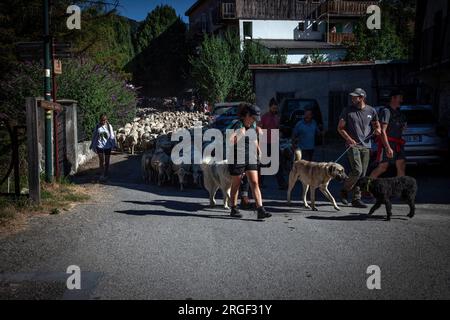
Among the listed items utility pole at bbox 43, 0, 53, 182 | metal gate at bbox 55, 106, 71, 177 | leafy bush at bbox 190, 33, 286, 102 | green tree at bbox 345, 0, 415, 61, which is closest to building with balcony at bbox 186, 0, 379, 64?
leafy bush at bbox 190, 33, 286, 102

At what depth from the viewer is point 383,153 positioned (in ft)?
28.8

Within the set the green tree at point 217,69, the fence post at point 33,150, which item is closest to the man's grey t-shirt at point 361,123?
the fence post at point 33,150

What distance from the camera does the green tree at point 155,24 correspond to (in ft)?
203

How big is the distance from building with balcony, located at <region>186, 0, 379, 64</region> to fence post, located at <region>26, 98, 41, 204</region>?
124ft

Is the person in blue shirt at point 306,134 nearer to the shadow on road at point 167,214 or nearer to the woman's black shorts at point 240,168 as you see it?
the woman's black shorts at point 240,168

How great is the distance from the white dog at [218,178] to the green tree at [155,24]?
5542cm

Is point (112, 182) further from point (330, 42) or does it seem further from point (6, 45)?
point (330, 42)

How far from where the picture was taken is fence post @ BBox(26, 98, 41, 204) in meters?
8.26

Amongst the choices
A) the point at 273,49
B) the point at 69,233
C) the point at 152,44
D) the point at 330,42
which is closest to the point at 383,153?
the point at 69,233

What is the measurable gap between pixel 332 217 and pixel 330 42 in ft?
136

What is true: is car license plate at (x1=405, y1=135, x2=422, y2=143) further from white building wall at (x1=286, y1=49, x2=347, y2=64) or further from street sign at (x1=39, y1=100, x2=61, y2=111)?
white building wall at (x1=286, y1=49, x2=347, y2=64)

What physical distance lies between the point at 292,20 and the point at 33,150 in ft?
140

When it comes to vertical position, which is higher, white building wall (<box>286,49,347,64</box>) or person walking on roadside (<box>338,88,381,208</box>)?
white building wall (<box>286,49,347,64</box>)
